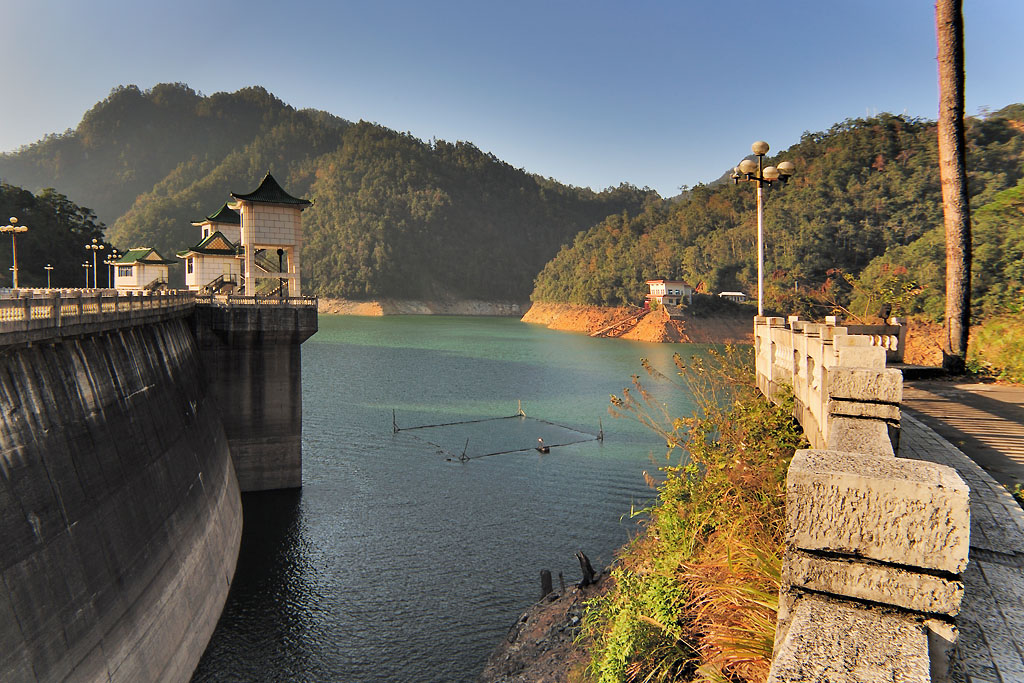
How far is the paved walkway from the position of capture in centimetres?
431

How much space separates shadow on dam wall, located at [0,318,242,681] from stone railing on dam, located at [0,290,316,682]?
3 centimetres

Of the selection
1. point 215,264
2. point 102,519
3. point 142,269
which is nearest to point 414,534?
point 102,519

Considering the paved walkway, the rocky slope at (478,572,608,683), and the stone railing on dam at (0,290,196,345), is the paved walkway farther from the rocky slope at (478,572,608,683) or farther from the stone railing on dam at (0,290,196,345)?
the stone railing on dam at (0,290,196,345)

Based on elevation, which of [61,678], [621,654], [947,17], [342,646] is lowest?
[342,646]

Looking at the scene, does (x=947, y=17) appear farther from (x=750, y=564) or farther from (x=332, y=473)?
(x=332, y=473)

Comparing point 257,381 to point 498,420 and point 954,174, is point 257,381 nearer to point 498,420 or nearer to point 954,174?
point 498,420

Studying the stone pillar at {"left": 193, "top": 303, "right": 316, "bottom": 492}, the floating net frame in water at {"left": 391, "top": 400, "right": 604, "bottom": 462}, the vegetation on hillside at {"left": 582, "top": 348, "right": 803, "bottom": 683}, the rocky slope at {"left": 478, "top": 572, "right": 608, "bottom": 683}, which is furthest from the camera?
the floating net frame in water at {"left": 391, "top": 400, "right": 604, "bottom": 462}

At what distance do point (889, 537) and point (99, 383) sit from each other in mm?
14357

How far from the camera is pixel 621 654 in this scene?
25.5 ft

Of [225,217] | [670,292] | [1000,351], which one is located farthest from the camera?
[670,292]

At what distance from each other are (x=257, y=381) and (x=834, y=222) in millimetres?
88712

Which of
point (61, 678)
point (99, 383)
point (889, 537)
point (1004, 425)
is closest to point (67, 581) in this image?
point (61, 678)

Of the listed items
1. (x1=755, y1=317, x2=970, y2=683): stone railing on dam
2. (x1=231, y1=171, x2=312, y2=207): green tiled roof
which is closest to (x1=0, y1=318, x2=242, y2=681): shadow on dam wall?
(x1=755, y1=317, x2=970, y2=683): stone railing on dam

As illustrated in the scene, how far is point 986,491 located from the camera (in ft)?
23.8
